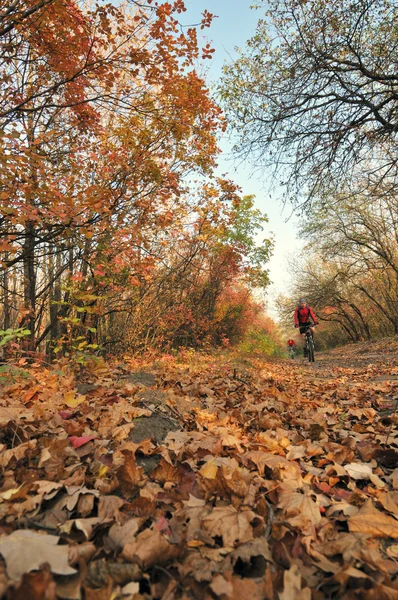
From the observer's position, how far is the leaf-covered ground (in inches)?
37.5

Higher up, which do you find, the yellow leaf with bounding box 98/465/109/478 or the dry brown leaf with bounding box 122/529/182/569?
the yellow leaf with bounding box 98/465/109/478

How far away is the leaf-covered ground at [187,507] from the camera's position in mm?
953

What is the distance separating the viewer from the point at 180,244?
375 inches

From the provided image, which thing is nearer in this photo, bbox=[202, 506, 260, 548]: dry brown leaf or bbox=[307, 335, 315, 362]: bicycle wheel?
bbox=[202, 506, 260, 548]: dry brown leaf

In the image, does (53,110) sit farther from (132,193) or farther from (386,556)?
(386,556)

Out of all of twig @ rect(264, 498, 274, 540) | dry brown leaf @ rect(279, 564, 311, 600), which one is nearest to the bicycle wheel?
twig @ rect(264, 498, 274, 540)

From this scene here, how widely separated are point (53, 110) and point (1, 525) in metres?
7.30

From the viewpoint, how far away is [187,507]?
1.33m

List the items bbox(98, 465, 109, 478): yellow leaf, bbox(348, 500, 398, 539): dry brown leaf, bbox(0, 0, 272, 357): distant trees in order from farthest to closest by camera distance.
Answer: bbox(0, 0, 272, 357): distant trees, bbox(98, 465, 109, 478): yellow leaf, bbox(348, 500, 398, 539): dry brown leaf

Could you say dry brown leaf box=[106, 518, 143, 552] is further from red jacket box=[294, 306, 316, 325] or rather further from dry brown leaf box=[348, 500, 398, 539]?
red jacket box=[294, 306, 316, 325]

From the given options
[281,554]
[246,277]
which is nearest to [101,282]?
[281,554]

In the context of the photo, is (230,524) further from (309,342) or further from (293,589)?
(309,342)

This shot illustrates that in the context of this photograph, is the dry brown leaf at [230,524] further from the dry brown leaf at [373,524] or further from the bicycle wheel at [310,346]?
the bicycle wheel at [310,346]

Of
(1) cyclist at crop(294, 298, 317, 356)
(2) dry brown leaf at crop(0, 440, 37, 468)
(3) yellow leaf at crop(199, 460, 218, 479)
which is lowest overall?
(3) yellow leaf at crop(199, 460, 218, 479)
